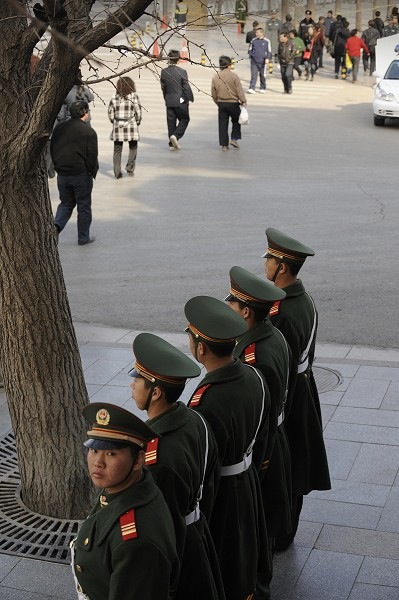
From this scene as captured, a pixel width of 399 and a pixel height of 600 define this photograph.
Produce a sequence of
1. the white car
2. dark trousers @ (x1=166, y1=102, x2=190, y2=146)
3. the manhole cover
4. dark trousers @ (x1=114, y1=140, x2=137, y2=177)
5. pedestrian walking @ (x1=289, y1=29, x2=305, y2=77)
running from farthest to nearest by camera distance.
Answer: pedestrian walking @ (x1=289, y1=29, x2=305, y2=77) < the white car < dark trousers @ (x1=166, y1=102, x2=190, y2=146) < dark trousers @ (x1=114, y1=140, x2=137, y2=177) < the manhole cover

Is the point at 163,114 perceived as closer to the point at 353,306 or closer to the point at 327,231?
the point at 327,231

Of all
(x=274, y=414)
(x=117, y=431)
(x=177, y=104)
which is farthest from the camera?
(x=177, y=104)

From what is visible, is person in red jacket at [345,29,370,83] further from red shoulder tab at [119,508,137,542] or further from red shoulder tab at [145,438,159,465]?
red shoulder tab at [119,508,137,542]

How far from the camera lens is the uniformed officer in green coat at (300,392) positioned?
603 centimetres

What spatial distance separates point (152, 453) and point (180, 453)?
0.12 meters

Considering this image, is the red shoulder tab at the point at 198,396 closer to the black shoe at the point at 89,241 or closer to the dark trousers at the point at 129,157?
the black shoe at the point at 89,241

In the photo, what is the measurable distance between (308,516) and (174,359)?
8.11 ft

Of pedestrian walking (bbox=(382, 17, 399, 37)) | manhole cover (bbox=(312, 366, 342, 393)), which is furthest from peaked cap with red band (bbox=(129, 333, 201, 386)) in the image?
pedestrian walking (bbox=(382, 17, 399, 37))

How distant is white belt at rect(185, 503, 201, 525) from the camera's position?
4.41 meters

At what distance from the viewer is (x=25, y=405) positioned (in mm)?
6449

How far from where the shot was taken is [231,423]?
15.7 ft

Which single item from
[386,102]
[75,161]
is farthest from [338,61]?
[75,161]

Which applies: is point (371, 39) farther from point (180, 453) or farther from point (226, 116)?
point (180, 453)

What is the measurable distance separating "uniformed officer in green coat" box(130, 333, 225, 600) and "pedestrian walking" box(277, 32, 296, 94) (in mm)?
24683
